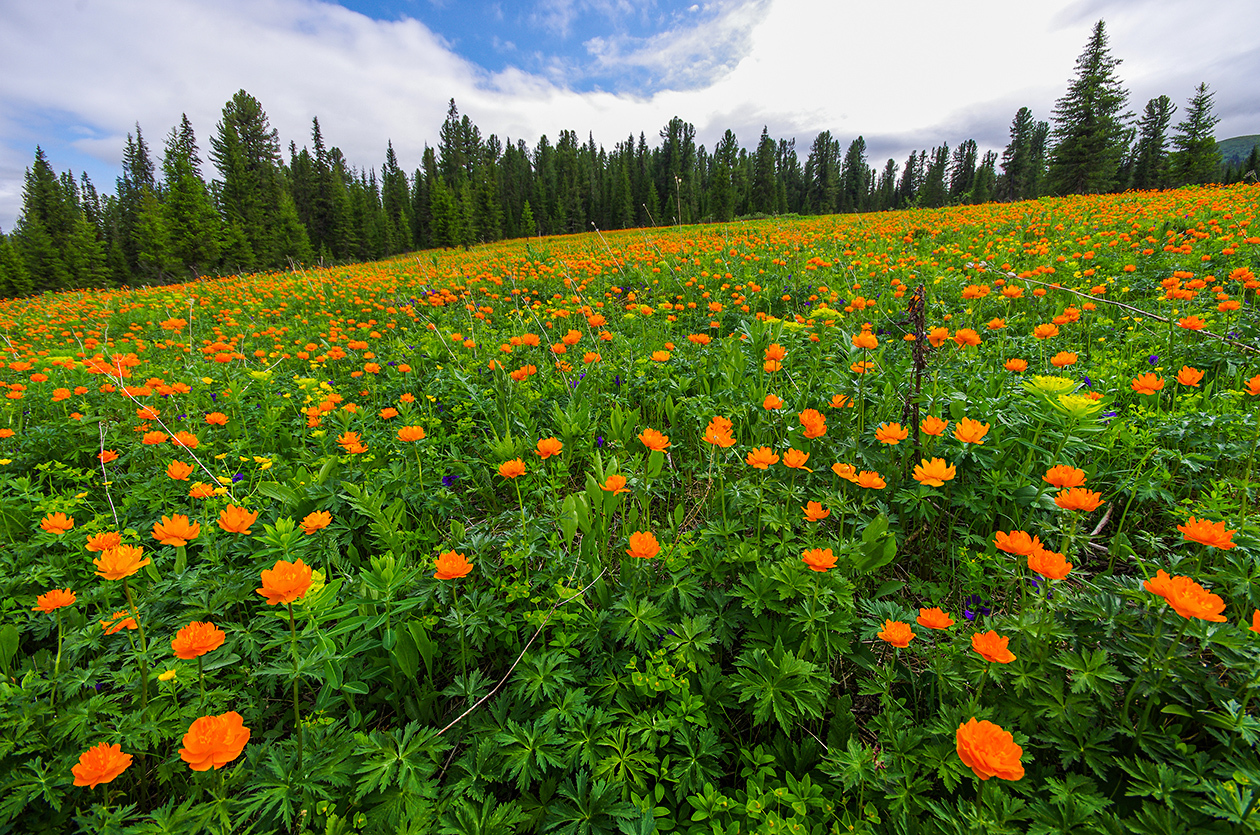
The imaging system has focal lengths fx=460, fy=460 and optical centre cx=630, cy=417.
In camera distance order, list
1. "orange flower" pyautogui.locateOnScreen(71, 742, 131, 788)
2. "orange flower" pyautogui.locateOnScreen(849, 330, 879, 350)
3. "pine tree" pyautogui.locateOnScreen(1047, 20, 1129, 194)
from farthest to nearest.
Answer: "pine tree" pyautogui.locateOnScreen(1047, 20, 1129, 194) → "orange flower" pyautogui.locateOnScreen(849, 330, 879, 350) → "orange flower" pyautogui.locateOnScreen(71, 742, 131, 788)

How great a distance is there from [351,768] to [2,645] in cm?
141

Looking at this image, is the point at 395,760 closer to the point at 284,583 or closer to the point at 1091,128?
the point at 284,583


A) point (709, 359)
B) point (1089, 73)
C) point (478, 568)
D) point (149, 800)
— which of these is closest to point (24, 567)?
point (149, 800)

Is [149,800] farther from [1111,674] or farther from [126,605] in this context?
[1111,674]

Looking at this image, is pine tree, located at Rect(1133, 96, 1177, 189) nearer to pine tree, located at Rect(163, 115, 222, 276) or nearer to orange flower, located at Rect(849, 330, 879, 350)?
orange flower, located at Rect(849, 330, 879, 350)

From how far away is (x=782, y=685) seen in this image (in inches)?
51.2

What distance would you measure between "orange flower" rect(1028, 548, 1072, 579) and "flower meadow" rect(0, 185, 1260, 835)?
Result: 10 mm

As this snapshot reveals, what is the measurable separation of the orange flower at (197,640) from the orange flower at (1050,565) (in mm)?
2010

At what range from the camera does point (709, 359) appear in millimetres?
3432

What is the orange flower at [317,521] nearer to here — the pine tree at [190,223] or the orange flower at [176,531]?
the orange flower at [176,531]

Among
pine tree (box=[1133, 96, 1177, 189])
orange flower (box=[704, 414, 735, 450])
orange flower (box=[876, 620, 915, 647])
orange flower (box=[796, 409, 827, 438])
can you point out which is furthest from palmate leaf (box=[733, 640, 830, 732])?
pine tree (box=[1133, 96, 1177, 189])

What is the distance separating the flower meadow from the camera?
3.69 ft

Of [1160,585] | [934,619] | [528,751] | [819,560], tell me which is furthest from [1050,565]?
[528,751]

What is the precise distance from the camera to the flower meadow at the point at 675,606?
1.12 m
